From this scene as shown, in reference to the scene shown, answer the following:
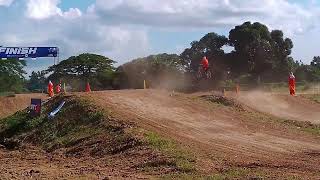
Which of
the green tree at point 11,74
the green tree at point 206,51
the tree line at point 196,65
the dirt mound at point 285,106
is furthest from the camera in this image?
the green tree at point 11,74

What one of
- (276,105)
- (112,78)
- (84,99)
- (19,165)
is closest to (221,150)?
(19,165)

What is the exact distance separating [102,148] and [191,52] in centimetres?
5337

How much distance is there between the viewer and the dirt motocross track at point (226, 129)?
13.0 m

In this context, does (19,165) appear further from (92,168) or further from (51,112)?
(51,112)

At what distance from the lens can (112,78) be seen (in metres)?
56.5

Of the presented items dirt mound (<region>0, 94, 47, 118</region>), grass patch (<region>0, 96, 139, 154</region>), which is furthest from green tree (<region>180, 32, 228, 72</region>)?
grass patch (<region>0, 96, 139, 154</region>)

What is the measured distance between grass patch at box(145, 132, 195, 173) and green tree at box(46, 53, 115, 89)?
48.0 m

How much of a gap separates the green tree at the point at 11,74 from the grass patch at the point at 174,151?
50412 millimetres

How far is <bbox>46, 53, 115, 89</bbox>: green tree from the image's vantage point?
63906mm

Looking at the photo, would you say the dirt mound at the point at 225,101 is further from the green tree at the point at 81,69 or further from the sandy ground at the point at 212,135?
the green tree at the point at 81,69

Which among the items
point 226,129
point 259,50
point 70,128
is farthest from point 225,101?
point 259,50

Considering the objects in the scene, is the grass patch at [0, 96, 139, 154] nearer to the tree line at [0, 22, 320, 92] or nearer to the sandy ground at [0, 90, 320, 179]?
the sandy ground at [0, 90, 320, 179]

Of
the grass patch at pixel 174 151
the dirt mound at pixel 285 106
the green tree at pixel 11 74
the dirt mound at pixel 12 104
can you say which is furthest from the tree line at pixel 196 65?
the grass patch at pixel 174 151

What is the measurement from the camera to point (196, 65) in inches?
2456
